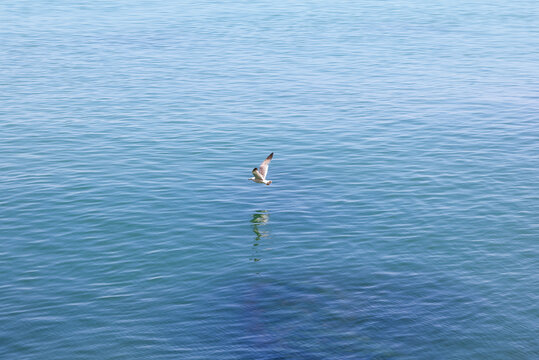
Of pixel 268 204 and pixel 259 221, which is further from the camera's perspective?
pixel 268 204

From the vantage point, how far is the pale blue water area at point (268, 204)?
3055 cm

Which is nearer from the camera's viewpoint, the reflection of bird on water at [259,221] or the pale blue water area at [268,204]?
the pale blue water area at [268,204]

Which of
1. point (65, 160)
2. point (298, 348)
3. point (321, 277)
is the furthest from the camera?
point (65, 160)

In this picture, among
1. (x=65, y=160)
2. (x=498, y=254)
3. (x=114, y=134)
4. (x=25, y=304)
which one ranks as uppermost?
(x=114, y=134)

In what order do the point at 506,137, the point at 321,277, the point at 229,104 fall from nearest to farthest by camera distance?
the point at 321,277, the point at 506,137, the point at 229,104

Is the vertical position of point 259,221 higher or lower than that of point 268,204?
lower

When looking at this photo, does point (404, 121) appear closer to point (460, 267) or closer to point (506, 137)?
point (506, 137)

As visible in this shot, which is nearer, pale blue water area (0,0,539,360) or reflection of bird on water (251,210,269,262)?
pale blue water area (0,0,539,360)

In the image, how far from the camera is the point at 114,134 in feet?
181

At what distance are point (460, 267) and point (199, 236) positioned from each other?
13744 mm

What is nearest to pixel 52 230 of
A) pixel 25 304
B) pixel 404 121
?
pixel 25 304

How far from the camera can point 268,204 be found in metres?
43.0

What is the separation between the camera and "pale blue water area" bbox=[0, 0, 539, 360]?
30.5m

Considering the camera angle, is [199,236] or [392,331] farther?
[199,236]
